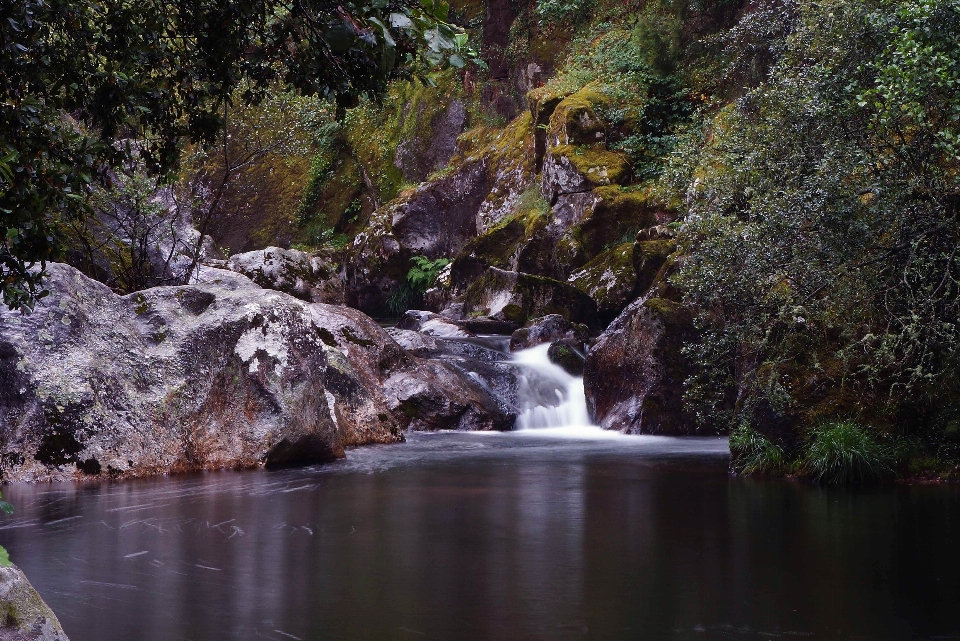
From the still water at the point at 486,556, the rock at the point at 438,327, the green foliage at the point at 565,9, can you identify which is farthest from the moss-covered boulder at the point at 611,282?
the green foliage at the point at 565,9

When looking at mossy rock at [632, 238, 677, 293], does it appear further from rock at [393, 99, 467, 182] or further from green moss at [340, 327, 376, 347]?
rock at [393, 99, 467, 182]

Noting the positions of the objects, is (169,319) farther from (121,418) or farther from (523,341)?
(523,341)

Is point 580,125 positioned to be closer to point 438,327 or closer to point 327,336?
point 438,327

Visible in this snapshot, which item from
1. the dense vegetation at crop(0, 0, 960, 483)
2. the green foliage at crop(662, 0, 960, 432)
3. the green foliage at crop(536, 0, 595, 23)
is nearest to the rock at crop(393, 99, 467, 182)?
the green foliage at crop(536, 0, 595, 23)

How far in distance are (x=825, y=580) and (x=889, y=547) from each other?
144 centimetres

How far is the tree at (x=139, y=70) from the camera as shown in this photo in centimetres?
392

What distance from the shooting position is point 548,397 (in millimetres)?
18312

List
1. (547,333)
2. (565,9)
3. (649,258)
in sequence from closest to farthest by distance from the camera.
Result: (547,333) → (649,258) → (565,9)

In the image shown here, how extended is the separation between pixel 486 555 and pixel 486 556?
0.10ft

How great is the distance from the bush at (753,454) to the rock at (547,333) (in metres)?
8.13

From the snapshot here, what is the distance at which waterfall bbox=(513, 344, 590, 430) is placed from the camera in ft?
58.5

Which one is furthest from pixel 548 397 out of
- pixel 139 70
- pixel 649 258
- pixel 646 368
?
pixel 139 70

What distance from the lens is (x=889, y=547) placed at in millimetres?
8336

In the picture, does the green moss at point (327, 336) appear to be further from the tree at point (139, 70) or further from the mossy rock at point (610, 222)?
the tree at point (139, 70)
